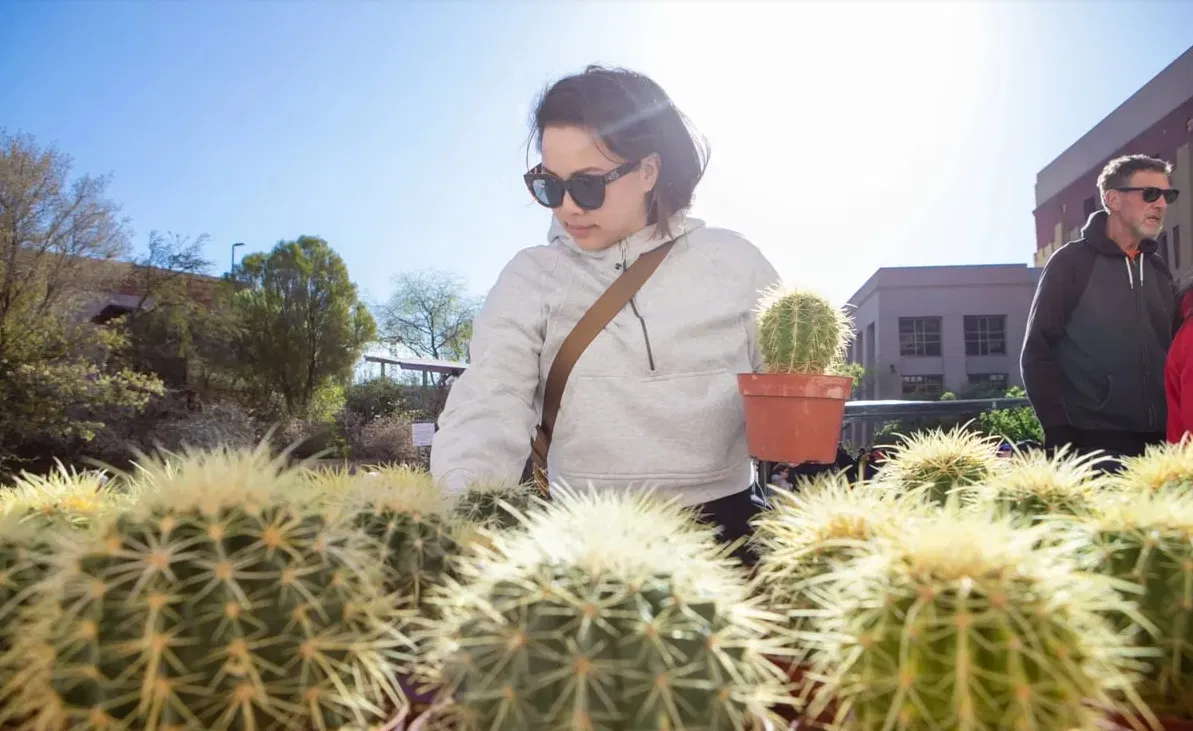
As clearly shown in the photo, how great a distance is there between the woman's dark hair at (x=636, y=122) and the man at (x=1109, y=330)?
2.32 metres

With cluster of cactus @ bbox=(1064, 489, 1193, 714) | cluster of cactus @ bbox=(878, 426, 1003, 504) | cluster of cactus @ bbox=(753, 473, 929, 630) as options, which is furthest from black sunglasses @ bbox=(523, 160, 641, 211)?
A: cluster of cactus @ bbox=(1064, 489, 1193, 714)

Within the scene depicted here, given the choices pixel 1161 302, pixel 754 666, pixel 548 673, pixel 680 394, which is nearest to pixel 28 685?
pixel 548 673

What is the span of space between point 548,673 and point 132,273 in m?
35.3

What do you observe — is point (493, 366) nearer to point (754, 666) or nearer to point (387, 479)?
point (387, 479)

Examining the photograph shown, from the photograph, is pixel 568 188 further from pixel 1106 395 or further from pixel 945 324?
pixel 945 324

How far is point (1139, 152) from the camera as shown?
2812 centimetres

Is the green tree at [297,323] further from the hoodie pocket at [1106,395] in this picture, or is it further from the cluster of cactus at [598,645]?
the cluster of cactus at [598,645]

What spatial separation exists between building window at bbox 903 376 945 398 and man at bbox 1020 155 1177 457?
153 ft

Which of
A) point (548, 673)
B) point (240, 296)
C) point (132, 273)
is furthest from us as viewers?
point (240, 296)

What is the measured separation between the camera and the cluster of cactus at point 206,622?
754 millimetres

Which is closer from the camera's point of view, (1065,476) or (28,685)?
(28,685)

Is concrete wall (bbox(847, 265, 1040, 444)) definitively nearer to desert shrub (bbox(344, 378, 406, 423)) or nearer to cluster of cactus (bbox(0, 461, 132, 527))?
desert shrub (bbox(344, 378, 406, 423))

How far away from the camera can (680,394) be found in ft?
7.85

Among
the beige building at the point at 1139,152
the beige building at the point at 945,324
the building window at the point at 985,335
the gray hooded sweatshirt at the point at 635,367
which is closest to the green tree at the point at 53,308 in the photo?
the gray hooded sweatshirt at the point at 635,367
